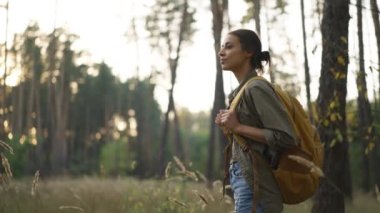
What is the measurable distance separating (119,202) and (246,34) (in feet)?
18.2

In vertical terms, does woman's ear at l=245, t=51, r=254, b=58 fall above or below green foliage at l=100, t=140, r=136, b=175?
above

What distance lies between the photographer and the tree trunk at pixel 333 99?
5.92m

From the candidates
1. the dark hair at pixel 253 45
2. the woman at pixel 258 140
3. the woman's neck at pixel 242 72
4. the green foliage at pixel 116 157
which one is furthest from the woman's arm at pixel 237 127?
the green foliage at pixel 116 157

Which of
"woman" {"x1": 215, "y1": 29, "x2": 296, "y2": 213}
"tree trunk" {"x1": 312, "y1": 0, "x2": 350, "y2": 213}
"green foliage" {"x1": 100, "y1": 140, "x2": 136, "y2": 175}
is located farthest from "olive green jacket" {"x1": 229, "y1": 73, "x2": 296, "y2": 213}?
"green foliage" {"x1": 100, "y1": 140, "x2": 136, "y2": 175}

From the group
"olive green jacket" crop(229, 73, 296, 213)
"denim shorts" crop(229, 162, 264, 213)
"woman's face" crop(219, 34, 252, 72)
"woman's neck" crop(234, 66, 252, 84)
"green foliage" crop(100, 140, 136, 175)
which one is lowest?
"green foliage" crop(100, 140, 136, 175)

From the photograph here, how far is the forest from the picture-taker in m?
6.02

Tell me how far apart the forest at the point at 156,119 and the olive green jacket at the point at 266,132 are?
1255 millimetres

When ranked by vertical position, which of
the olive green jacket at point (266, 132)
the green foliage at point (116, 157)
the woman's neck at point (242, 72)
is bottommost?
the green foliage at point (116, 157)

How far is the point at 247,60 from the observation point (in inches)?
116

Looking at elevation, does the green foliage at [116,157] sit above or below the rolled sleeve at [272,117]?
below

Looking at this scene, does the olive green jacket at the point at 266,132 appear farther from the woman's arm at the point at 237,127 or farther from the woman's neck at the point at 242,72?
the woman's neck at the point at 242,72

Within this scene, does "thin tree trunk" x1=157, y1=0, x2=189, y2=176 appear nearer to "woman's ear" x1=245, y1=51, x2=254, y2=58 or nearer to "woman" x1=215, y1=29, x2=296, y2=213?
"woman's ear" x1=245, y1=51, x2=254, y2=58

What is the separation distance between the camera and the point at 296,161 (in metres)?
2.65

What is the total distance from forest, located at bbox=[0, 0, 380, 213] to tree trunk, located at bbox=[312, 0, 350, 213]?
0.01m
